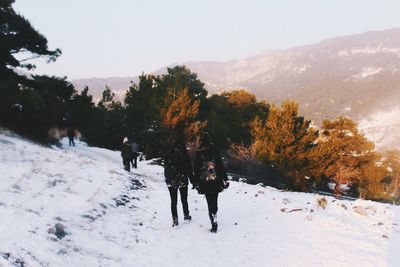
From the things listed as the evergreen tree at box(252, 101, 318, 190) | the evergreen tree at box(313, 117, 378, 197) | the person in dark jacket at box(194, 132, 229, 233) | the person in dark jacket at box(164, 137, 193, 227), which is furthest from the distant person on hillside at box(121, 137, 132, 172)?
the evergreen tree at box(313, 117, 378, 197)

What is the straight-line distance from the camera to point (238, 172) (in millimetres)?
39406

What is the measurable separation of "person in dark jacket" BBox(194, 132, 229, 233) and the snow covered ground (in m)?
0.56

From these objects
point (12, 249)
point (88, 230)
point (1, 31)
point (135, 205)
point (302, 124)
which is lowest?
point (302, 124)

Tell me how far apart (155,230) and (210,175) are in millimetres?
1589

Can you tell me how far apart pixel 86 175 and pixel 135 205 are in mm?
2824

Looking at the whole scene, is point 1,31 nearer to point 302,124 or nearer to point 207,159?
point 207,159

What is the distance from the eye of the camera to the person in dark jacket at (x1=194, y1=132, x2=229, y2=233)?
8516 mm

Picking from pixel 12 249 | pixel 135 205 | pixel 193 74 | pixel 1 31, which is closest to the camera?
pixel 12 249

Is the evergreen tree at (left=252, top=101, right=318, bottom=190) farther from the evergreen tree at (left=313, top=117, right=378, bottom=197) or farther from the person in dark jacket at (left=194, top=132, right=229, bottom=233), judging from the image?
the person in dark jacket at (left=194, top=132, right=229, bottom=233)

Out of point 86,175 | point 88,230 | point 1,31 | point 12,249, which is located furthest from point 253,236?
point 1,31

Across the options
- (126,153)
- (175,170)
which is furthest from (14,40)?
(175,170)

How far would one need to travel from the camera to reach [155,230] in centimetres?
864

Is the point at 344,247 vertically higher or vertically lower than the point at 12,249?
lower

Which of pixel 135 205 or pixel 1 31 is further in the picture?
pixel 1 31
